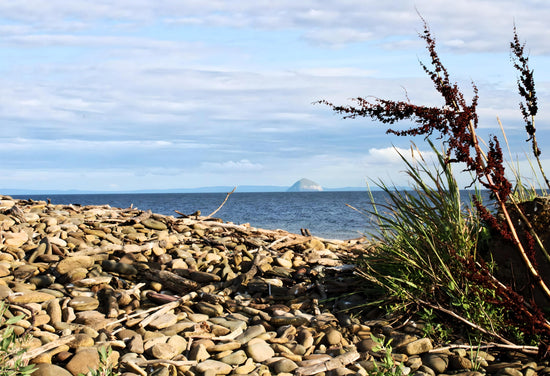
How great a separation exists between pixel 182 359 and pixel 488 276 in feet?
8.57

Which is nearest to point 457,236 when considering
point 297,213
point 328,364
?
point 328,364

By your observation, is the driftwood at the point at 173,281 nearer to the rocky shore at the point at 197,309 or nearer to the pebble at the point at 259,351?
the rocky shore at the point at 197,309

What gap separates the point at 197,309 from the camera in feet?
17.2

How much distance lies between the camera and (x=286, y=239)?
26.0 feet

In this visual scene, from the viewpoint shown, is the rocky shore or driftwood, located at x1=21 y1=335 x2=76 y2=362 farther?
the rocky shore

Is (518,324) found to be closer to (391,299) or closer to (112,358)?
(391,299)

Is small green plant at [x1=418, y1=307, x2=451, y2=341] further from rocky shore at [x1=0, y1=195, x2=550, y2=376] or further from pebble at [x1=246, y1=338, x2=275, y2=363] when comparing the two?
pebble at [x1=246, y1=338, x2=275, y2=363]

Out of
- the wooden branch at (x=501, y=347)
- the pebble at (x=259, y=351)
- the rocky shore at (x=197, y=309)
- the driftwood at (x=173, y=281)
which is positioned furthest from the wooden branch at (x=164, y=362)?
the wooden branch at (x=501, y=347)

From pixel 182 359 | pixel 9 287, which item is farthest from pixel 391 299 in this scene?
pixel 9 287

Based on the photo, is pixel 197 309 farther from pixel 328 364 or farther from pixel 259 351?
pixel 328 364

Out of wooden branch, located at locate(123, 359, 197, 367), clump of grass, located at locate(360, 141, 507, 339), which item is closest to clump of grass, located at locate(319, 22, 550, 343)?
clump of grass, located at locate(360, 141, 507, 339)

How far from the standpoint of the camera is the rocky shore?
424 cm

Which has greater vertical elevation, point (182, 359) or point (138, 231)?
point (138, 231)

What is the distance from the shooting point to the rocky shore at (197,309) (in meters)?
4.24
